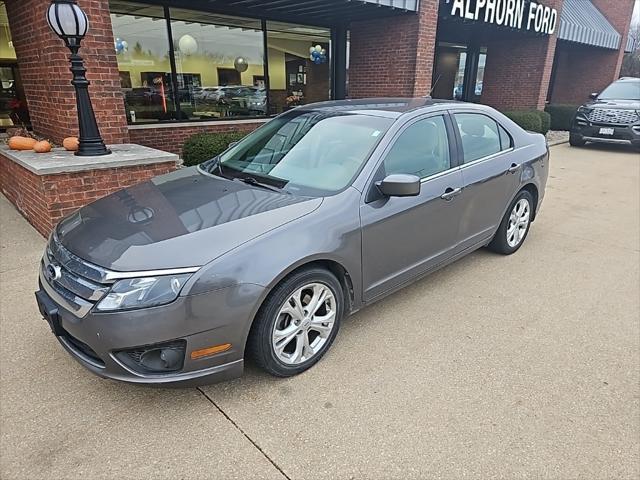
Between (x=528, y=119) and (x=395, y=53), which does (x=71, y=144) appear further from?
(x=528, y=119)

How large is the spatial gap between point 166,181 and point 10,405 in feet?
5.46

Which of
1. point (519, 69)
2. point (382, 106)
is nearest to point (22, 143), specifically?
point (382, 106)

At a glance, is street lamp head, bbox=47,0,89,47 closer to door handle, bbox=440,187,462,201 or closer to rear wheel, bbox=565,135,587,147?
door handle, bbox=440,187,462,201

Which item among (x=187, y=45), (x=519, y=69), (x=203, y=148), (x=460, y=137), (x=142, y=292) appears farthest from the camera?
(x=519, y=69)

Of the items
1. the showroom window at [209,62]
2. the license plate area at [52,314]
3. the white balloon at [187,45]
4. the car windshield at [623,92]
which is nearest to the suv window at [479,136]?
the license plate area at [52,314]

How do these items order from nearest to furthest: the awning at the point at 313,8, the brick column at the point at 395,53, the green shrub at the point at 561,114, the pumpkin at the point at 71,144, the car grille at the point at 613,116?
the pumpkin at the point at 71,144
the awning at the point at 313,8
the brick column at the point at 395,53
the car grille at the point at 613,116
the green shrub at the point at 561,114

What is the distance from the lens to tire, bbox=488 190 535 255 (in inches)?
172

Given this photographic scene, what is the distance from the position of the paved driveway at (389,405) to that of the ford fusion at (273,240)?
0.91 ft

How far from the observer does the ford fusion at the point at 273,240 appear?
2141 millimetres

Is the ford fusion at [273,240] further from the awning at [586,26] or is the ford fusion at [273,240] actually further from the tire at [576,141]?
the awning at [586,26]

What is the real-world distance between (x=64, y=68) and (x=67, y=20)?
33.8 inches

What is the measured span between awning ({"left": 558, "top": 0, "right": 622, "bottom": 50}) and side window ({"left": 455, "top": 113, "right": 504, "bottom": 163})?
11.7 meters

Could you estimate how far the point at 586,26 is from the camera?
14.9 m

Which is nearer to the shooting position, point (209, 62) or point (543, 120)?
point (209, 62)
